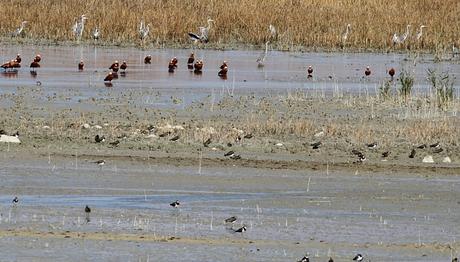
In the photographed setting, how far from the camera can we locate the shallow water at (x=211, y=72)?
24734mm

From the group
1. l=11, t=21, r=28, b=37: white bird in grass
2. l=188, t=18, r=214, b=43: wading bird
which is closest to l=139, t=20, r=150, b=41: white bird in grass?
l=188, t=18, r=214, b=43: wading bird

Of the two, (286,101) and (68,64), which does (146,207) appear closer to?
(286,101)

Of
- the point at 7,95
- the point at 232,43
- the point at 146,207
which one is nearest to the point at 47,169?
the point at 146,207

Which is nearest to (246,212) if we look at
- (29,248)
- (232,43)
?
(29,248)

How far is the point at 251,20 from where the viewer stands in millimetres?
38750

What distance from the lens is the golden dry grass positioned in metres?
37.1

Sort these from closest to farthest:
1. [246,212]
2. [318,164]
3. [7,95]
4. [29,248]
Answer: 1. [29,248]
2. [246,212]
3. [318,164]
4. [7,95]

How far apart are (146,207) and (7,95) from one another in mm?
9911

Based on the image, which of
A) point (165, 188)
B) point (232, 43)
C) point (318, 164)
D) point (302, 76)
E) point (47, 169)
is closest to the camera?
point (165, 188)

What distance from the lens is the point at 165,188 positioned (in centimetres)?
1420

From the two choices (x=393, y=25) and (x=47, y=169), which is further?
(x=393, y=25)

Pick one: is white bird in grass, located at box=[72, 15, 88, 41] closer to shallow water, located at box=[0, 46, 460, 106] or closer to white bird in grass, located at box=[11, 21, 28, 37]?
shallow water, located at box=[0, 46, 460, 106]

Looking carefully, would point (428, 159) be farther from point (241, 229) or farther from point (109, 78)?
point (109, 78)

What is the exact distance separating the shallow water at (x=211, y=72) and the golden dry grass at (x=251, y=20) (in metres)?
1.90
